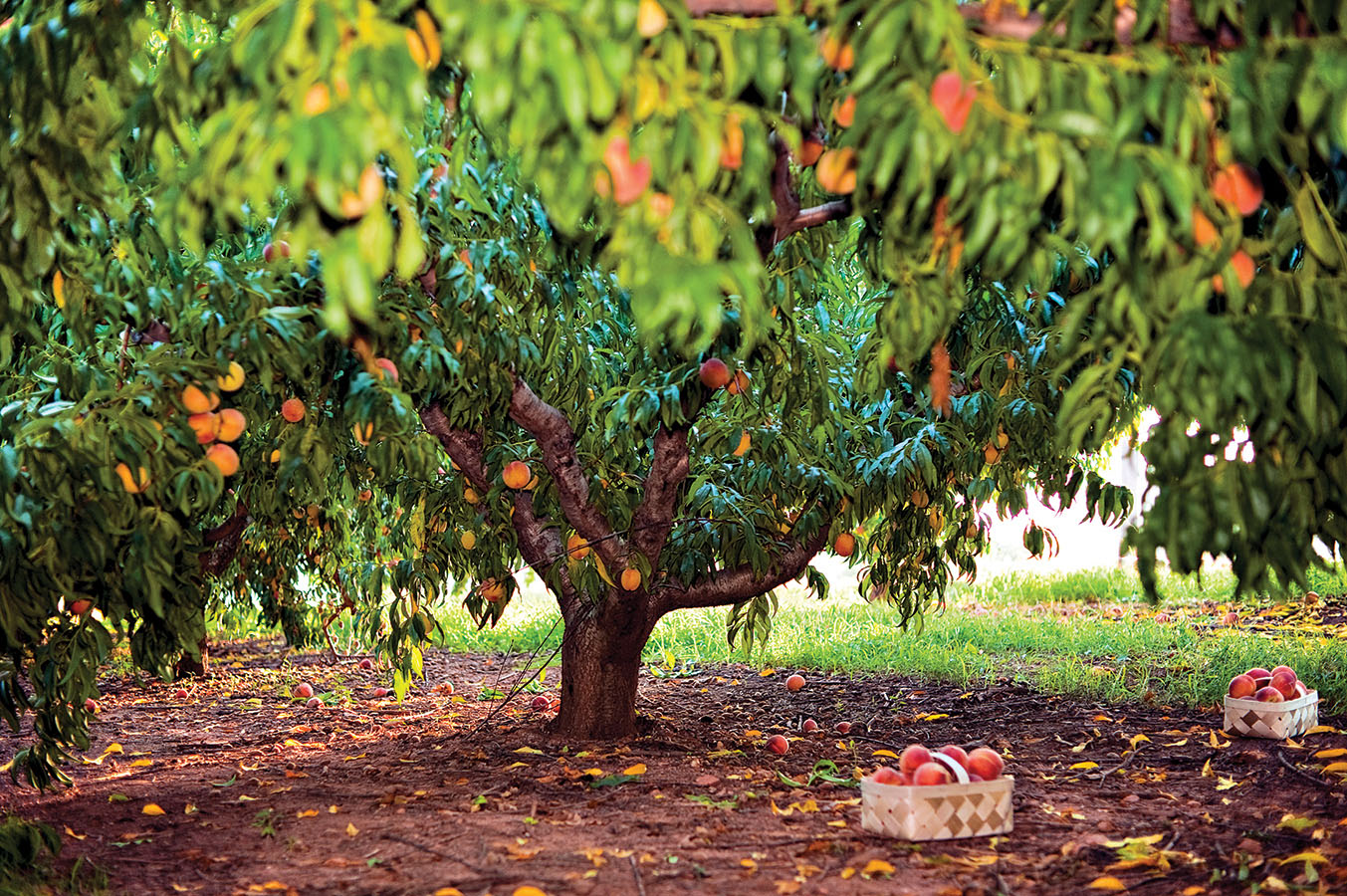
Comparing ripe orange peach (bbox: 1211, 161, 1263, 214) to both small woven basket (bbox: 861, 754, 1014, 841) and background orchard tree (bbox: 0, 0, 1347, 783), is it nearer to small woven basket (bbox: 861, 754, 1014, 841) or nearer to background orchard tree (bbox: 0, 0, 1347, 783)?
background orchard tree (bbox: 0, 0, 1347, 783)

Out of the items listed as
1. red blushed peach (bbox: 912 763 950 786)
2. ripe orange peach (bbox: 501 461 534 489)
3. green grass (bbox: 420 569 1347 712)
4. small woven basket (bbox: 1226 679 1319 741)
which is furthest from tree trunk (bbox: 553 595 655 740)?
small woven basket (bbox: 1226 679 1319 741)

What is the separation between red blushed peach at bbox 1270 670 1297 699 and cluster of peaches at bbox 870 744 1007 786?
6.30 feet

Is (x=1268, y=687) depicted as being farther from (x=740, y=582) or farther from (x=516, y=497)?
(x=516, y=497)

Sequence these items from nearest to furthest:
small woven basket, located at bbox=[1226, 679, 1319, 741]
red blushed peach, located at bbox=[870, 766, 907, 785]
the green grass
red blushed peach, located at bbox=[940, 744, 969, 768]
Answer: red blushed peach, located at bbox=[870, 766, 907, 785] < red blushed peach, located at bbox=[940, 744, 969, 768] < small woven basket, located at bbox=[1226, 679, 1319, 741] < the green grass

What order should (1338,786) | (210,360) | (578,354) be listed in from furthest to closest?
(578,354) < (1338,786) < (210,360)

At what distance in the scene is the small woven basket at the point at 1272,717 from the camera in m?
4.72

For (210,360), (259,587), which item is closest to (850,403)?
(210,360)

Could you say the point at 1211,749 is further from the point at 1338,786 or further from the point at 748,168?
the point at 748,168

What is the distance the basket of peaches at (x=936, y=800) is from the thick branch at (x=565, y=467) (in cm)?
142

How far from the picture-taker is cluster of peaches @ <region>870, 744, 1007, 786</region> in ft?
11.5

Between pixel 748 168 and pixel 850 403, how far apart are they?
10.5ft

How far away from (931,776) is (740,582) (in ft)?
5.48

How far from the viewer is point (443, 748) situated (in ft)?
17.0

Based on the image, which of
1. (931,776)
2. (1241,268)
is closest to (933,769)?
(931,776)
